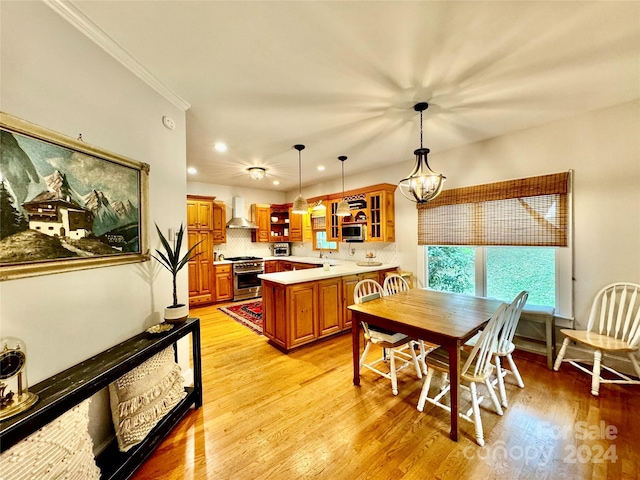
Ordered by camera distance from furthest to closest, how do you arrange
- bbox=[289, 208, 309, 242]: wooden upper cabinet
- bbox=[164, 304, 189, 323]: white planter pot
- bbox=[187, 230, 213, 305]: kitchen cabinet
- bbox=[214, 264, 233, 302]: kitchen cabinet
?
1. bbox=[289, 208, 309, 242]: wooden upper cabinet
2. bbox=[214, 264, 233, 302]: kitchen cabinet
3. bbox=[187, 230, 213, 305]: kitchen cabinet
4. bbox=[164, 304, 189, 323]: white planter pot

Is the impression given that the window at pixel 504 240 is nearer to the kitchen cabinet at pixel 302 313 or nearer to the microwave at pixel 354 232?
the microwave at pixel 354 232

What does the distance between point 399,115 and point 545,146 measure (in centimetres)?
183

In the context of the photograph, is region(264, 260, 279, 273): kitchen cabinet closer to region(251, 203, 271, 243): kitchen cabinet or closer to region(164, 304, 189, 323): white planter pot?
region(251, 203, 271, 243): kitchen cabinet

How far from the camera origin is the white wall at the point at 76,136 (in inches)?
47.2

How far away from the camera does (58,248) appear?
4.44ft

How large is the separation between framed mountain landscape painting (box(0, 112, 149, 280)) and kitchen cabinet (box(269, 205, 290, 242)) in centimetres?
477

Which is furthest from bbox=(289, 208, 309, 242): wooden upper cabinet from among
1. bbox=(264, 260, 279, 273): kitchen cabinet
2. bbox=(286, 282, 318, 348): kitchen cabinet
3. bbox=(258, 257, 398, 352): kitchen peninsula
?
bbox=(286, 282, 318, 348): kitchen cabinet

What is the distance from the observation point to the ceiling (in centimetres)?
146

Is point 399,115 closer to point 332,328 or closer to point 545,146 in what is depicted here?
point 545,146

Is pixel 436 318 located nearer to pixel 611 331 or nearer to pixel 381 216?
pixel 611 331

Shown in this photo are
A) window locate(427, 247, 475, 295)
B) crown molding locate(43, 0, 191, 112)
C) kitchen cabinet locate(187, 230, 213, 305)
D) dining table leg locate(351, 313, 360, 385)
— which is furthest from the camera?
kitchen cabinet locate(187, 230, 213, 305)

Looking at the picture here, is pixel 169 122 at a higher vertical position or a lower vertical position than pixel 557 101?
lower

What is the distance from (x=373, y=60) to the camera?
1836 mm

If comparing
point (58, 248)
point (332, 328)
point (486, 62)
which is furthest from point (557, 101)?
point (58, 248)
